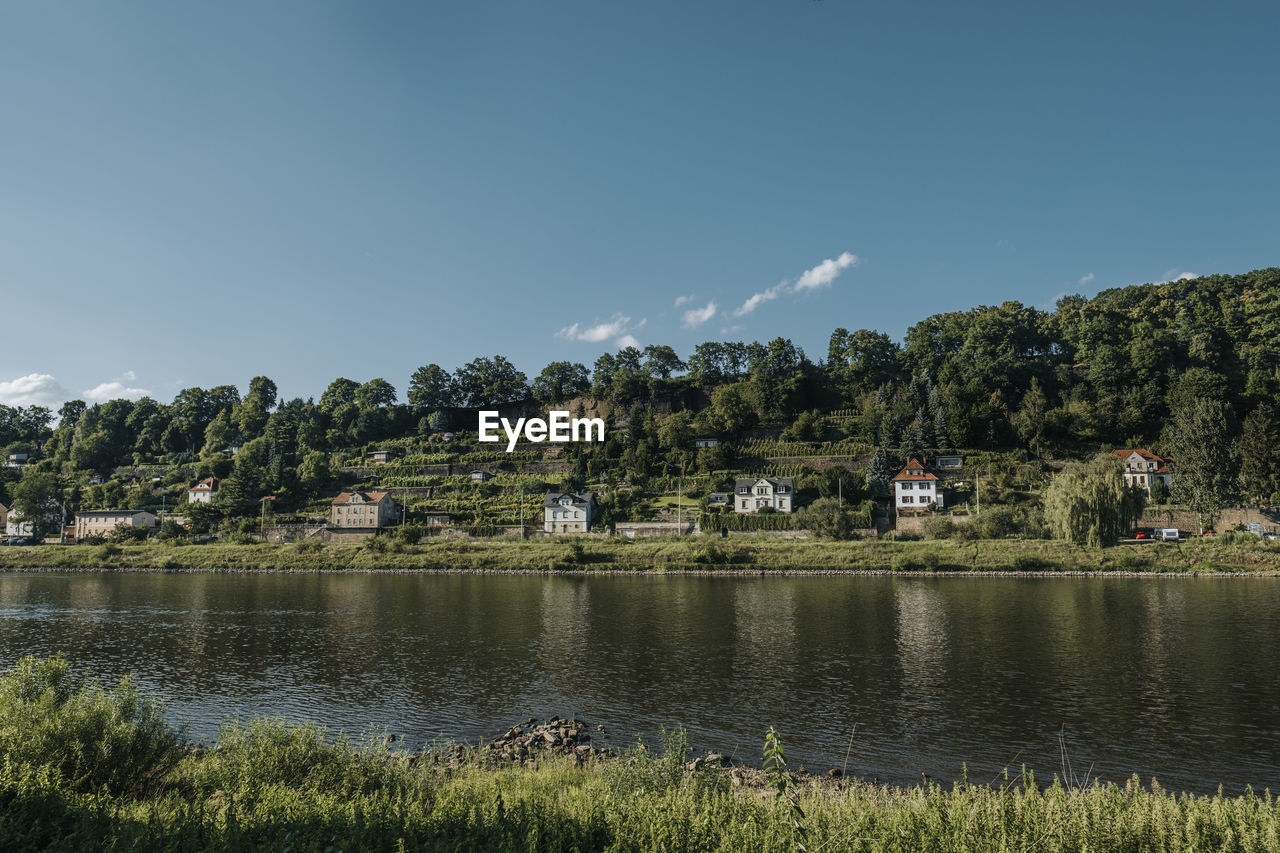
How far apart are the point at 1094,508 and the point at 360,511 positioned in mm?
73254

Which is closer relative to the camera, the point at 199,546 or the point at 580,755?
the point at 580,755

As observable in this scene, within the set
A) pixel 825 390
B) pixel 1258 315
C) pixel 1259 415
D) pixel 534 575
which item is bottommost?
pixel 534 575

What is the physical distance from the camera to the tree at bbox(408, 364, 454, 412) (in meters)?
114

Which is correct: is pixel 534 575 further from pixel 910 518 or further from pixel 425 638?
pixel 910 518

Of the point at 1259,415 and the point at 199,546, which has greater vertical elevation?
the point at 1259,415

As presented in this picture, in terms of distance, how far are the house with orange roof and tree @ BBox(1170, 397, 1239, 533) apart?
79699mm

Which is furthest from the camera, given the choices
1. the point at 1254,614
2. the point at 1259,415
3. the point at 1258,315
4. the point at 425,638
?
the point at 1258,315

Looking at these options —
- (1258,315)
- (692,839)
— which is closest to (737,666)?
(692,839)

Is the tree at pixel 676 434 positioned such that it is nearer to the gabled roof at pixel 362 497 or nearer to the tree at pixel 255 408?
the gabled roof at pixel 362 497

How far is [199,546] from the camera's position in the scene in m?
68.6

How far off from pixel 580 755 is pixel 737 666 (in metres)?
10.2

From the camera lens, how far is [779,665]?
24.0 metres

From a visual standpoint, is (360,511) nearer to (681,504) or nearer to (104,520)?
(104,520)

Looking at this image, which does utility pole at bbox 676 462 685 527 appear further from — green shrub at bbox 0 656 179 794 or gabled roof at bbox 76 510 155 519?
gabled roof at bbox 76 510 155 519
